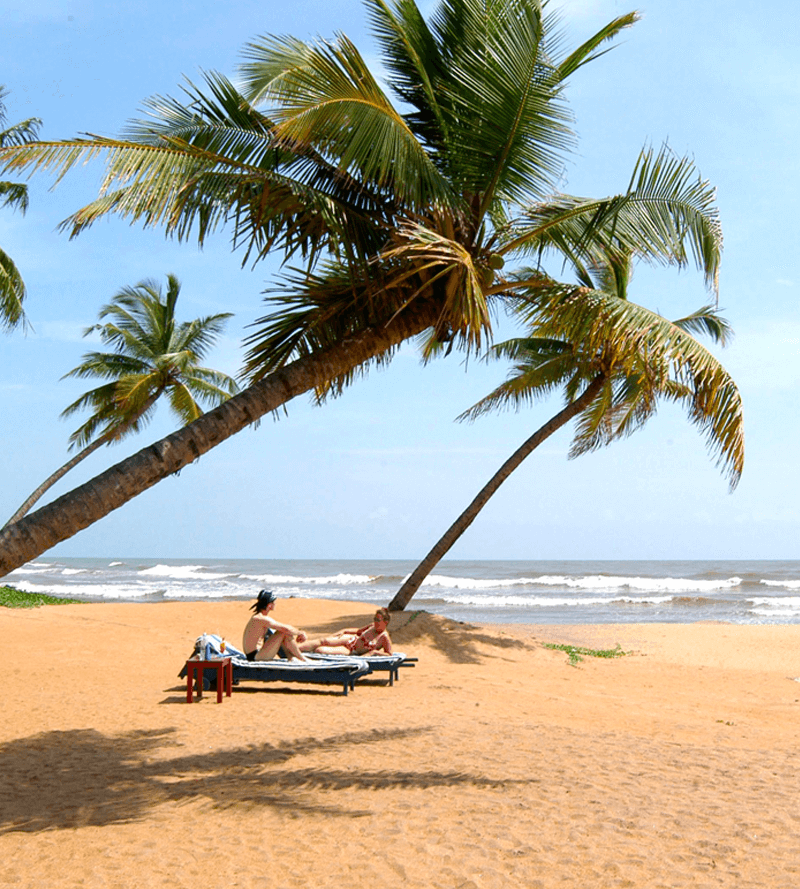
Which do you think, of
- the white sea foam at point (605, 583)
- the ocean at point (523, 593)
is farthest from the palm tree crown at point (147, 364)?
the white sea foam at point (605, 583)

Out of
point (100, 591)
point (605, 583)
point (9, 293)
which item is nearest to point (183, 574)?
point (100, 591)

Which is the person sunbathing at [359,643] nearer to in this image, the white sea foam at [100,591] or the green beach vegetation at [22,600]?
the green beach vegetation at [22,600]

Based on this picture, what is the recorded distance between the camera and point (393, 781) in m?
5.48

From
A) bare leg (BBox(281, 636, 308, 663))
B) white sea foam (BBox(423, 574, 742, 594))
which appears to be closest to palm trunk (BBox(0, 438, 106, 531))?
bare leg (BBox(281, 636, 308, 663))

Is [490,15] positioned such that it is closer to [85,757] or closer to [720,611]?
[85,757]

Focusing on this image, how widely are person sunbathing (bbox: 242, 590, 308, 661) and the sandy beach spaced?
39cm

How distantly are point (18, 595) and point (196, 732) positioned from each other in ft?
51.0

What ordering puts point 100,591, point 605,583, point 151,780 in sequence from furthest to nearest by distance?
point 605,583 → point 100,591 → point 151,780

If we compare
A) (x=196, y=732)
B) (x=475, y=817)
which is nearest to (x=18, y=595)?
(x=196, y=732)

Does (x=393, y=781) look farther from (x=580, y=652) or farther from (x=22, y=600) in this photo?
(x=22, y=600)

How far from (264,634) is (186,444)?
4.72 m

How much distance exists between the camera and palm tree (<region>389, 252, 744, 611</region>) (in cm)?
736

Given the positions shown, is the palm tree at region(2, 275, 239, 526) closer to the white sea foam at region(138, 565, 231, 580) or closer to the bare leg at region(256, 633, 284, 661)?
the bare leg at region(256, 633, 284, 661)

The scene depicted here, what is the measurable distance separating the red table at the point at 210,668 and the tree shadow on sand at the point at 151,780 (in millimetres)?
1636
